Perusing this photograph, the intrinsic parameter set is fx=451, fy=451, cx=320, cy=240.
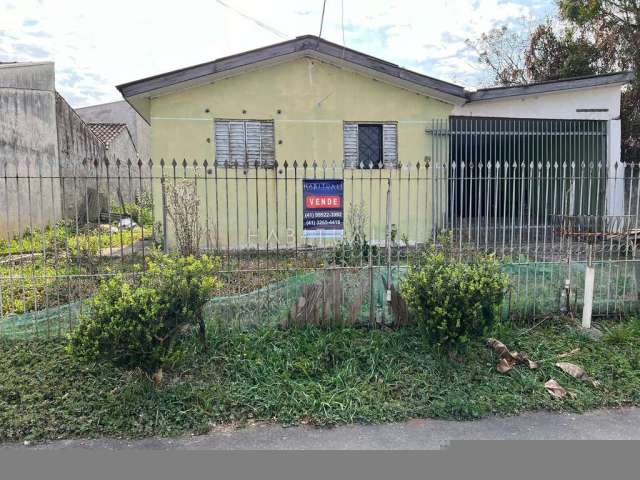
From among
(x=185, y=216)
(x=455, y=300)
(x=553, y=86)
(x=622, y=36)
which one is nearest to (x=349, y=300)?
(x=455, y=300)

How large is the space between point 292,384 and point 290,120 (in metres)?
6.21

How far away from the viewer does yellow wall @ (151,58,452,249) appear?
859cm

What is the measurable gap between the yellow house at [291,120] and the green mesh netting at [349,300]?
10.9ft

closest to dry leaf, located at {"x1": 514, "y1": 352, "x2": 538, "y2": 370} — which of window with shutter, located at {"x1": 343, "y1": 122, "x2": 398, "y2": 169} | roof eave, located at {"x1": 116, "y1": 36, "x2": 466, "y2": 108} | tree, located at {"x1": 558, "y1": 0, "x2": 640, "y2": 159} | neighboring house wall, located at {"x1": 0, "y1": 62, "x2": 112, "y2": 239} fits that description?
window with shutter, located at {"x1": 343, "y1": 122, "x2": 398, "y2": 169}

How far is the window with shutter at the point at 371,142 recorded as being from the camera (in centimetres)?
911

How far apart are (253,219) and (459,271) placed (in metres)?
5.38

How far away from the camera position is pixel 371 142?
923 cm

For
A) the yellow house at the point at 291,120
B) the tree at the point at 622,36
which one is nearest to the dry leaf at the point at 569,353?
the yellow house at the point at 291,120

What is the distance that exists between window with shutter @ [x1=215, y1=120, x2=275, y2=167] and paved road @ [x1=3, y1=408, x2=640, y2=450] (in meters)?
6.12

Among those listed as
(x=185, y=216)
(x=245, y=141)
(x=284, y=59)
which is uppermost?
(x=284, y=59)

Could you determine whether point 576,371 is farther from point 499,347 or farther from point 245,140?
point 245,140

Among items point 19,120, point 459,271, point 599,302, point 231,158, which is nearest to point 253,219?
point 231,158

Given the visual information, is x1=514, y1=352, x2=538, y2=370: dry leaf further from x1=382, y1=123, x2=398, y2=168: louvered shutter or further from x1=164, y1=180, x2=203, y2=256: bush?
x1=382, y1=123, x2=398, y2=168: louvered shutter

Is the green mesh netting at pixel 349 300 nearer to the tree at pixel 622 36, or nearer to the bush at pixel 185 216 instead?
the bush at pixel 185 216
